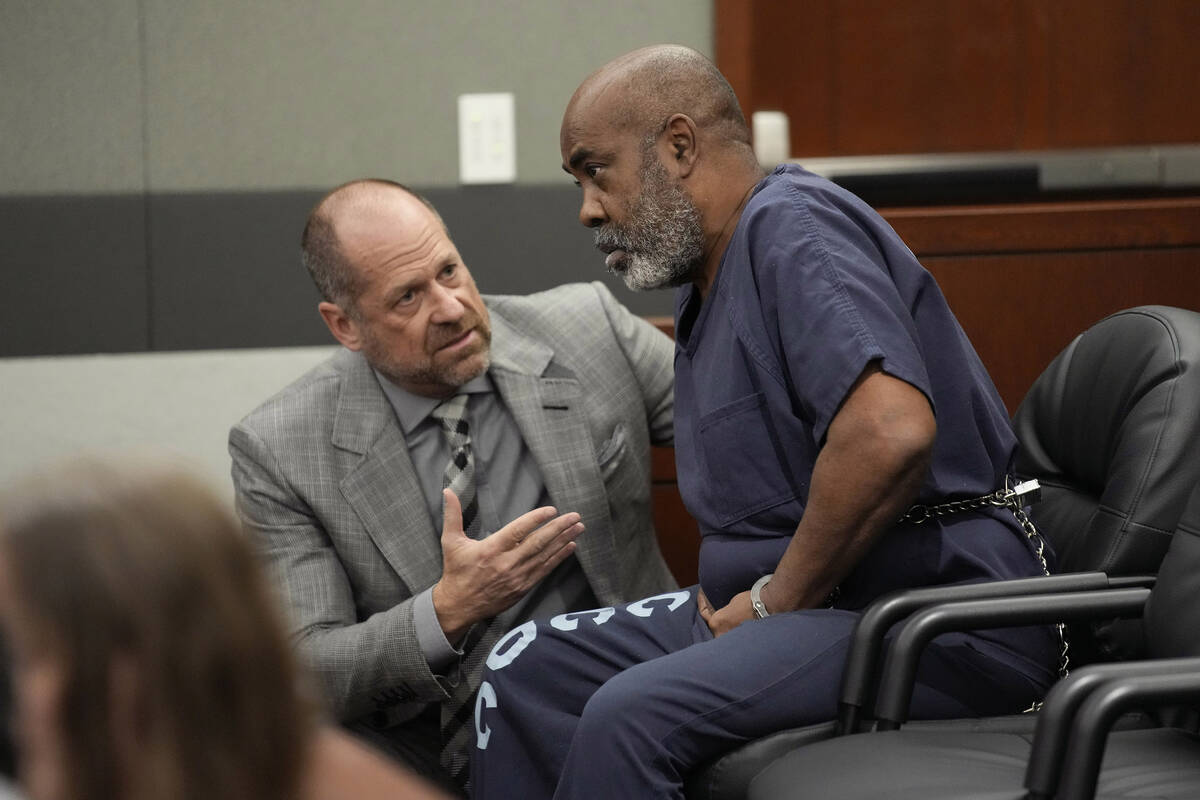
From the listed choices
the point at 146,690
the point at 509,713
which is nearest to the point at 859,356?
the point at 509,713

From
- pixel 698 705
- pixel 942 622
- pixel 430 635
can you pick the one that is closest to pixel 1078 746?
pixel 942 622

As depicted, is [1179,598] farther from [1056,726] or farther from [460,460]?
[460,460]

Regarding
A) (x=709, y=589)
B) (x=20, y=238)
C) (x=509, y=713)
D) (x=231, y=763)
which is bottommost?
(x=509, y=713)

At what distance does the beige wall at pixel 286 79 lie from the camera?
284 cm

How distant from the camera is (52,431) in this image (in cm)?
288

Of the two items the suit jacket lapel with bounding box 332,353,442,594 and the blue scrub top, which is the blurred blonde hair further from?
the suit jacket lapel with bounding box 332,353,442,594

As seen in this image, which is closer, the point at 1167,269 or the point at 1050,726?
the point at 1050,726

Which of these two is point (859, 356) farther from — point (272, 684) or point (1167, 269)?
point (1167, 269)

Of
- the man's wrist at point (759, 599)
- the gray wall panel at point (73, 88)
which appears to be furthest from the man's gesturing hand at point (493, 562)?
the gray wall panel at point (73, 88)

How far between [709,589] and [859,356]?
443 mm

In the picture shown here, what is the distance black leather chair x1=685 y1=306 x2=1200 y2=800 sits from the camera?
1604mm

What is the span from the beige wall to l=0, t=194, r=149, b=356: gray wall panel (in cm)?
9

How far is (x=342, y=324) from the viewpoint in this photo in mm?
2324

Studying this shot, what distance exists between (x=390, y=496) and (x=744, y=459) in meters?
0.66
